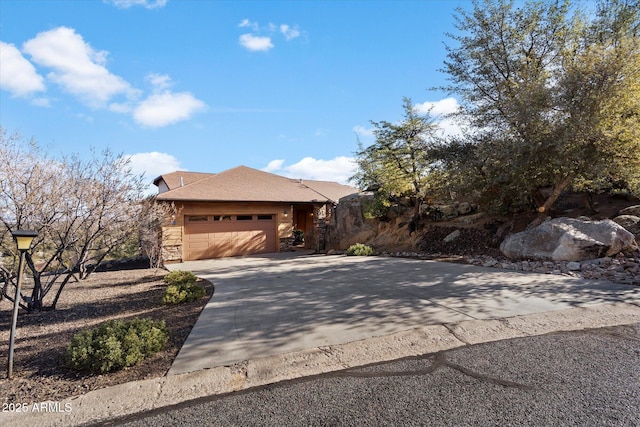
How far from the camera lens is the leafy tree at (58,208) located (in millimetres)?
5250

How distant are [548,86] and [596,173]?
2901mm

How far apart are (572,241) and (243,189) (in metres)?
13.2

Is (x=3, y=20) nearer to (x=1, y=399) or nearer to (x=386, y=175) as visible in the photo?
(x=1, y=399)

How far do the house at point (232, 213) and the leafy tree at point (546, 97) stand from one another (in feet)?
28.3

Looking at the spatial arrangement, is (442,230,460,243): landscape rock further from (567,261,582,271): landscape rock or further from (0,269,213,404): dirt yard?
(0,269,213,404): dirt yard

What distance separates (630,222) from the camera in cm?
897

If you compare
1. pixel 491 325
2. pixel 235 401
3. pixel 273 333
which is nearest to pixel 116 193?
pixel 273 333

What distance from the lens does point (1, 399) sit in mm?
2799

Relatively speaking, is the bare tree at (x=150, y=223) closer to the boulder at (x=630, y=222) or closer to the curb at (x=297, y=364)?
the curb at (x=297, y=364)

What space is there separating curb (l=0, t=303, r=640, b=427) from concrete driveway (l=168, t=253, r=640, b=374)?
0.61 feet

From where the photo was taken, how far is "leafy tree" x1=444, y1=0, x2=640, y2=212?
7.89m

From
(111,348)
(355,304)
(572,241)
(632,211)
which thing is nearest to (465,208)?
(632,211)

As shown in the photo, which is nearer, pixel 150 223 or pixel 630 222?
pixel 150 223

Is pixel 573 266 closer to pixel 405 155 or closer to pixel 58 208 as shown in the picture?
pixel 405 155
